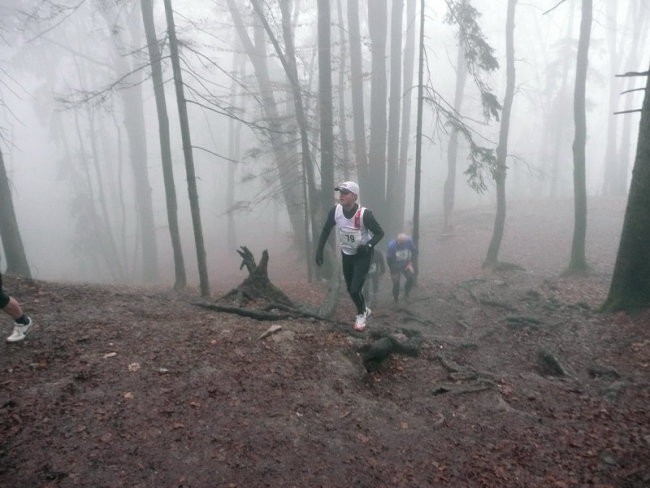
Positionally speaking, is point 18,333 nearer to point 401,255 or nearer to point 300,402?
point 300,402

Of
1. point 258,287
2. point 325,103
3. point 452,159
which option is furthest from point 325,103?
point 452,159

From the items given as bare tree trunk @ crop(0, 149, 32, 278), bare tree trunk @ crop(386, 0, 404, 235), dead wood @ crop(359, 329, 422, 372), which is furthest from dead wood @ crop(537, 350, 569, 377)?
bare tree trunk @ crop(0, 149, 32, 278)

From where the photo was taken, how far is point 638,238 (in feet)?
23.2

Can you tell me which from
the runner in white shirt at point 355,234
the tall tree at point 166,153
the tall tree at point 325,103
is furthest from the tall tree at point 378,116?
the runner in white shirt at point 355,234

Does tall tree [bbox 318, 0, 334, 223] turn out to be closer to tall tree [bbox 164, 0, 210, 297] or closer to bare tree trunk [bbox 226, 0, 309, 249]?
bare tree trunk [bbox 226, 0, 309, 249]

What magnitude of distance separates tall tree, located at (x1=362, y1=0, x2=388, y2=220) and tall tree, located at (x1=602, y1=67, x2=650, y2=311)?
9.93 metres

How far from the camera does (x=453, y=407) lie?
481 centimetres

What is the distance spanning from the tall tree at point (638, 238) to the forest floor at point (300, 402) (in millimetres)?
489

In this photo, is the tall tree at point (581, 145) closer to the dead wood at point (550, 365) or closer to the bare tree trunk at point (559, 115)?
the dead wood at point (550, 365)

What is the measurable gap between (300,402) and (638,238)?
253 inches

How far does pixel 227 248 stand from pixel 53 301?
2307 centimetres

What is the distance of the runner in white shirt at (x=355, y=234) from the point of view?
6.43 metres

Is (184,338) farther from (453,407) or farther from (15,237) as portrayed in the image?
(15,237)

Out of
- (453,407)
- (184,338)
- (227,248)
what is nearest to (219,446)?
(184,338)
